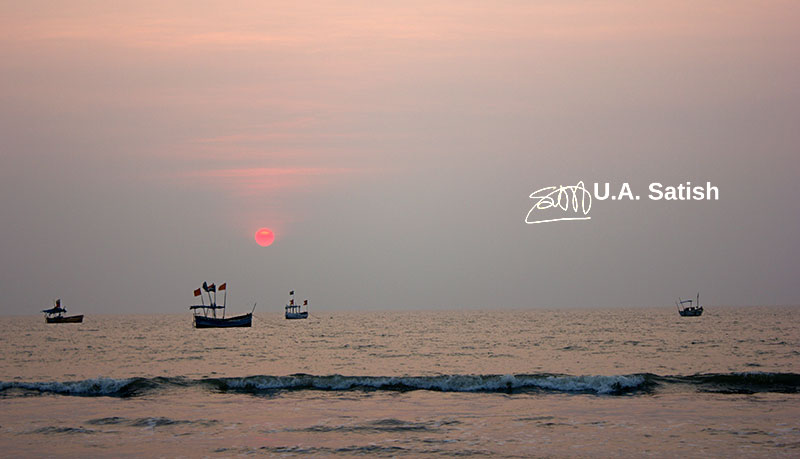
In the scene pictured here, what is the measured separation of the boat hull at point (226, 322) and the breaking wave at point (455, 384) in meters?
82.6

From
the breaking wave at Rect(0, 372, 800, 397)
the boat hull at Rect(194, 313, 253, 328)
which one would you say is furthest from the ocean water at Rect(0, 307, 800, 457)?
the boat hull at Rect(194, 313, 253, 328)

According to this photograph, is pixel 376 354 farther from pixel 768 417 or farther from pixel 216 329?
pixel 216 329

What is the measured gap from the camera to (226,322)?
12038 cm

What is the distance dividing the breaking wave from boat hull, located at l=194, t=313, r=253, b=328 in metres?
82.6

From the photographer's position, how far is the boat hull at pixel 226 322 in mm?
119875

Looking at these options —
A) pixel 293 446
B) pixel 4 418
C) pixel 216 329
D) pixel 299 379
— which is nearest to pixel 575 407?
pixel 293 446

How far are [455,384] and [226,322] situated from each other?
90.7m

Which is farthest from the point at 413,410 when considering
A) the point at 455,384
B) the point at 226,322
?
the point at 226,322

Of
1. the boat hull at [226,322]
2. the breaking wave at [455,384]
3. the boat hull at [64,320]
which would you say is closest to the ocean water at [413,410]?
the breaking wave at [455,384]

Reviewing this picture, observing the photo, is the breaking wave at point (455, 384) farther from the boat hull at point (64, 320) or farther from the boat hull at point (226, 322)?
the boat hull at point (64, 320)

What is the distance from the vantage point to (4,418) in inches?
1061

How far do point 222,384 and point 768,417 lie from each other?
24.7m

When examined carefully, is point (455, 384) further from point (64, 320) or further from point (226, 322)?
point (64, 320)

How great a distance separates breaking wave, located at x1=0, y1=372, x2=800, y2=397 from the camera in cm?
3444
